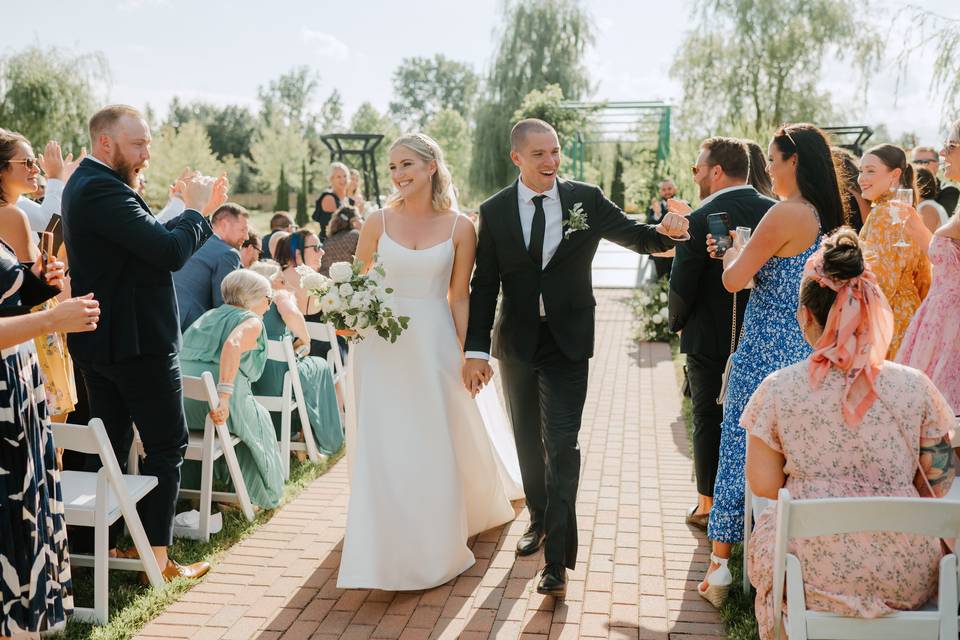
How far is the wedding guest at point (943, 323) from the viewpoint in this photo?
4.33 metres

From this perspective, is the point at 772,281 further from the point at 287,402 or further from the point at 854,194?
the point at 287,402

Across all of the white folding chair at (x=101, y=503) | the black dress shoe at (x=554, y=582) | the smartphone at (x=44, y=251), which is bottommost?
the black dress shoe at (x=554, y=582)

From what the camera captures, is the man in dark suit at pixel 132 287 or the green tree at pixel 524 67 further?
the green tree at pixel 524 67

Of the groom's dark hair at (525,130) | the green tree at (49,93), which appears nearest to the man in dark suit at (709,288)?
the groom's dark hair at (525,130)

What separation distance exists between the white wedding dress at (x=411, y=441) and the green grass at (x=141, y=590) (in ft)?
2.95

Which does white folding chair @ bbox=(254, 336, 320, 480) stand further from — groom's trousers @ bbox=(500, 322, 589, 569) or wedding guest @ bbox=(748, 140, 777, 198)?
wedding guest @ bbox=(748, 140, 777, 198)

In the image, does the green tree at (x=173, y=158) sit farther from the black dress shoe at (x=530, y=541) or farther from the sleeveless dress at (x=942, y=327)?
the sleeveless dress at (x=942, y=327)

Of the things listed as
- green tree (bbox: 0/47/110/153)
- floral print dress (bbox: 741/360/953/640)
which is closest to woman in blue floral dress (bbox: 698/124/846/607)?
floral print dress (bbox: 741/360/953/640)

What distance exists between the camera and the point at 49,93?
2989cm

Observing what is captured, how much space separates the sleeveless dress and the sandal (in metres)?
1.53

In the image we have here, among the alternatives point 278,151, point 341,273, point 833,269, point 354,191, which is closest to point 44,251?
point 341,273

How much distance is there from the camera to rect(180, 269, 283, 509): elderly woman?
5129mm

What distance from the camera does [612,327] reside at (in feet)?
42.3

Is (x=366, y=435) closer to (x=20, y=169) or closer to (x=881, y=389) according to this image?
(x=20, y=169)
